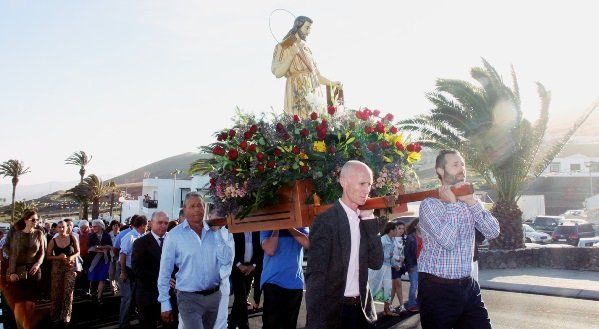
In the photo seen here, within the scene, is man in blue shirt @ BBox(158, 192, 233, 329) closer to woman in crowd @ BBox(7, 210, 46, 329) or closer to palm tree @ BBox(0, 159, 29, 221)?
woman in crowd @ BBox(7, 210, 46, 329)

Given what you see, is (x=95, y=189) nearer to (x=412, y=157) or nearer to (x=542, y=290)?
(x=542, y=290)

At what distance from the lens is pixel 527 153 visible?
1745 centimetres

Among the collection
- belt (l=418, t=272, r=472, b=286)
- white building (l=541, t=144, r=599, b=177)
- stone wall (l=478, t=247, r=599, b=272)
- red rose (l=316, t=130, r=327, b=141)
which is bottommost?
stone wall (l=478, t=247, r=599, b=272)

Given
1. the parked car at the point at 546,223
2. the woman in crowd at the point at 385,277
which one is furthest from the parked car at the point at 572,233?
the woman in crowd at the point at 385,277

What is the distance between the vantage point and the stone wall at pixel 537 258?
56.2ft

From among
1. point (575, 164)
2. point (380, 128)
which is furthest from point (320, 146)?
point (575, 164)

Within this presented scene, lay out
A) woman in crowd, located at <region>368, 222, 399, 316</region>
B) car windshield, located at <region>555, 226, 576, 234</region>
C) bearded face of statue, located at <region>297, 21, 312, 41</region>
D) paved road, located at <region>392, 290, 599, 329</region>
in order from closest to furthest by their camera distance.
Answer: bearded face of statue, located at <region>297, 21, 312, 41</region> → paved road, located at <region>392, 290, 599, 329</region> → woman in crowd, located at <region>368, 222, 399, 316</region> → car windshield, located at <region>555, 226, 576, 234</region>

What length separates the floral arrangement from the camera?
12.9 feet

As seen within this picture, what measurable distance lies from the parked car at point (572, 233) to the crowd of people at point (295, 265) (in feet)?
72.2

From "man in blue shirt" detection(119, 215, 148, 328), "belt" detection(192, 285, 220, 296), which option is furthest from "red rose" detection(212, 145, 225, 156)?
"man in blue shirt" detection(119, 215, 148, 328)

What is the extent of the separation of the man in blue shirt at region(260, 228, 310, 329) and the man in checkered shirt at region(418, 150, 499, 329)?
152cm

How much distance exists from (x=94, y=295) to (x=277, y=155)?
1188cm

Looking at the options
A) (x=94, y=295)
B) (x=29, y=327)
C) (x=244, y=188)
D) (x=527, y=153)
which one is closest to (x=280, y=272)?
(x=244, y=188)

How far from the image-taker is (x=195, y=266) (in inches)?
209
